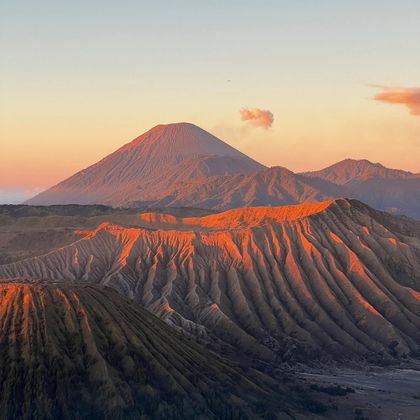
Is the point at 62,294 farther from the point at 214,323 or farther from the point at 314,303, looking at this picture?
the point at 314,303

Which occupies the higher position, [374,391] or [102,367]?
[102,367]

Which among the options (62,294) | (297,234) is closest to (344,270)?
(297,234)

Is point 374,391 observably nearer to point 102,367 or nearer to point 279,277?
point 102,367

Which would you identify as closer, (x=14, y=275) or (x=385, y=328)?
(x=385, y=328)

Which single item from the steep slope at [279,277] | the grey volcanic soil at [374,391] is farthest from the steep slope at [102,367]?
the steep slope at [279,277]

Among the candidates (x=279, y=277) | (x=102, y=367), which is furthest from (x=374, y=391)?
(x=279, y=277)

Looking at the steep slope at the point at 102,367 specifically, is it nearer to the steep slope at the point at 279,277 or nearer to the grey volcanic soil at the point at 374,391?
the grey volcanic soil at the point at 374,391
